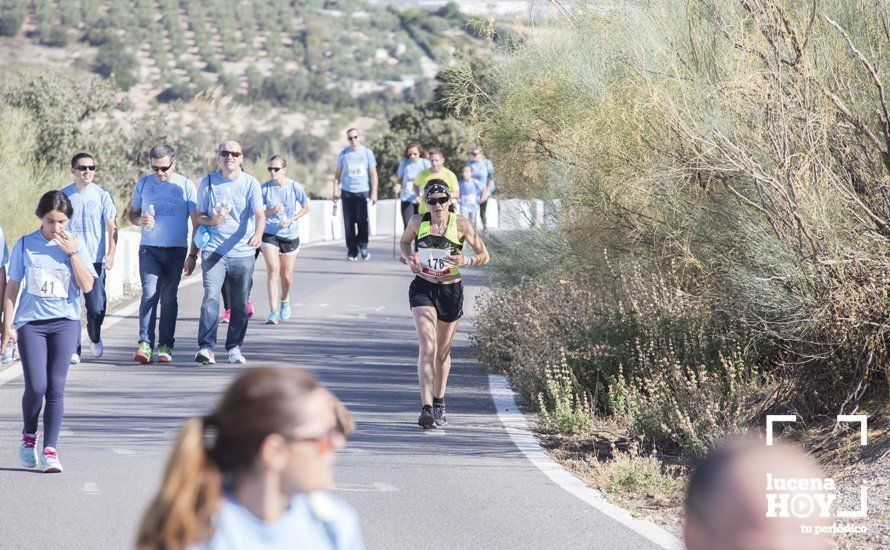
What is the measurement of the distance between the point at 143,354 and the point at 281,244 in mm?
3451

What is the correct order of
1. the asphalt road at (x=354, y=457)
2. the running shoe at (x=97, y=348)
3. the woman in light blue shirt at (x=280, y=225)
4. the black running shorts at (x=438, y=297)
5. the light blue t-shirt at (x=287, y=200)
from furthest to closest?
the light blue t-shirt at (x=287, y=200), the woman in light blue shirt at (x=280, y=225), the running shoe at (x=97, y=348), the black running shorts at (x=438, y=297), the asphalt road at (x=354, y=457)

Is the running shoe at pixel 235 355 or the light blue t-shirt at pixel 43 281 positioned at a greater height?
the light blue t-shirt at pixel 43 281

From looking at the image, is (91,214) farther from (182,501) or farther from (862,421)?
(182,501)

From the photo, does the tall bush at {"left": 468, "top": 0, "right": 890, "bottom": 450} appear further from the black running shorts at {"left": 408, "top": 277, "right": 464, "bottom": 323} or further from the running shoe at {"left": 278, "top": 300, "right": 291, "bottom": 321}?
the running shoe at {"left": 278, "top": 300, "right": 291, "bottom": 321}

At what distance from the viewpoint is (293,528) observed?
295 cm

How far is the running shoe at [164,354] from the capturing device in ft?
42.0

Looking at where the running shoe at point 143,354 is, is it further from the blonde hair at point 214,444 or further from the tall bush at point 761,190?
the blonde hair at point 214,444

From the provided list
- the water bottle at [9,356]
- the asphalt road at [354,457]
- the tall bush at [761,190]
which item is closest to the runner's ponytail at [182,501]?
the asphalt road at [354,457]

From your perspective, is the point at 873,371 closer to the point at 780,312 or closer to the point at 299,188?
the point at 780,312

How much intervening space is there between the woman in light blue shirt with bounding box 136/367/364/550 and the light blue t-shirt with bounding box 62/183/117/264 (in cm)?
920

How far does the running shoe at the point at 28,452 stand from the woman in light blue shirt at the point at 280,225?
734 centimetres

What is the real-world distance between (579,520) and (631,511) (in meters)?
0.45

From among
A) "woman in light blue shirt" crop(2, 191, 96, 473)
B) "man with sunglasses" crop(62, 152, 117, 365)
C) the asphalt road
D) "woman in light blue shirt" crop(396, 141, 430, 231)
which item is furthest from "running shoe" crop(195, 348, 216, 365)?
"woman in light blue shirt" crop(396, 141, 430, 231)

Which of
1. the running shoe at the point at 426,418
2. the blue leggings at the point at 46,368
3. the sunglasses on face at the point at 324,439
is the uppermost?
the sunglasses on face at the point at 324,439
